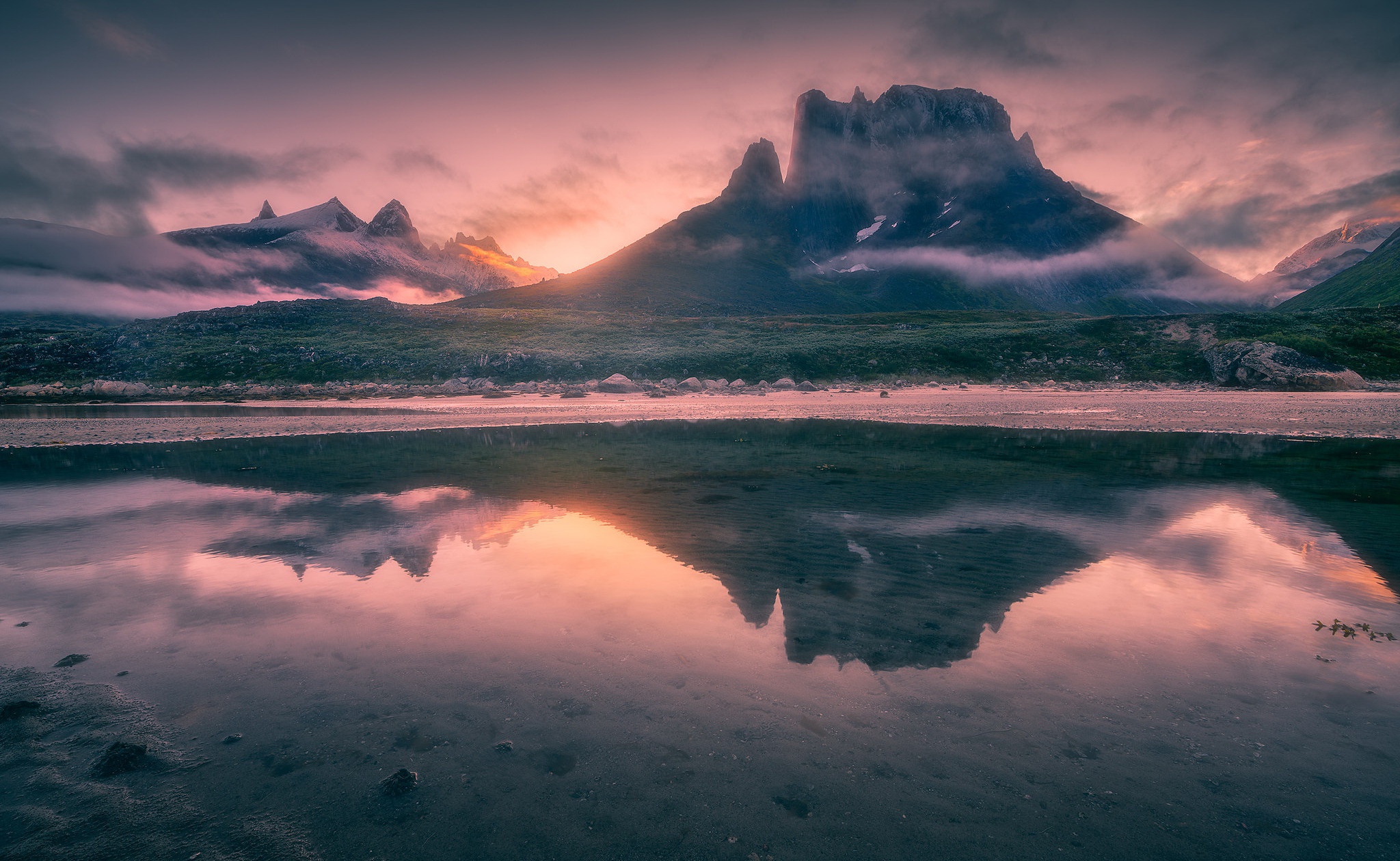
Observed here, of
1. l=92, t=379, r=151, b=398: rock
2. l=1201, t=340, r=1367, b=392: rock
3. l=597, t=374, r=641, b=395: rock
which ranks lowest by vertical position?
l=92, t=379, r=151, b=398: rock

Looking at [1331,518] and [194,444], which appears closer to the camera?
[1331,518]

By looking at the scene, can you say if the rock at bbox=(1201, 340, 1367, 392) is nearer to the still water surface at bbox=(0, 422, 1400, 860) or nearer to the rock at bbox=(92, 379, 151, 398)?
the still water surface at bbox=(0, 422, 1400, 860)

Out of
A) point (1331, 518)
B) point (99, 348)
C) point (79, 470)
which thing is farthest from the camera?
point (99, 348)

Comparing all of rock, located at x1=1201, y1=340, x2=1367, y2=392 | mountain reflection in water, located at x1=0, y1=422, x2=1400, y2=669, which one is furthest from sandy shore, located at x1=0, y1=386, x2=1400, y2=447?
mountain reflection in water, located at x1=0, y1=422, x2=1400, y2=669

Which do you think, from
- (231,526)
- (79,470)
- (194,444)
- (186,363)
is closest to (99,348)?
(186,363)

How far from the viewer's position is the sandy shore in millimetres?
32000

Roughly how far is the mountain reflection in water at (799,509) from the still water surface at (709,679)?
5.1 inches

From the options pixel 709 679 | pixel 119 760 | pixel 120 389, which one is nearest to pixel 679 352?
pixel 120 389

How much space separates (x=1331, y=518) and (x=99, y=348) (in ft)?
399

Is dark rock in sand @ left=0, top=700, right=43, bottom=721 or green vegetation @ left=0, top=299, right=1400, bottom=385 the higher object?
green vegetation @ left=0, top=299, right=1400, bottom=385

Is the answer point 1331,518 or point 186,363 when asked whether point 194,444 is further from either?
point 186,363

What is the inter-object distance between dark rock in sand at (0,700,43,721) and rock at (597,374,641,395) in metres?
58.7

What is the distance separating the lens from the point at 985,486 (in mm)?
17484

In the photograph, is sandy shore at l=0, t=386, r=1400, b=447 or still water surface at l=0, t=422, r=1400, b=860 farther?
sandy shore at l=0, t=386, r=1400, b=447
